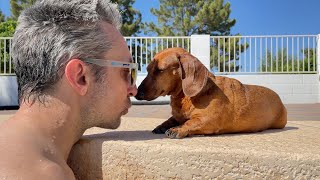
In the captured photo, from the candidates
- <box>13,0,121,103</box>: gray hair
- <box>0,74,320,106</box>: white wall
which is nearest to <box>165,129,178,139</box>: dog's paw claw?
<box>13,0,121,103</box>: gray hair

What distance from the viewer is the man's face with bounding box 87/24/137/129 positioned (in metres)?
1.32

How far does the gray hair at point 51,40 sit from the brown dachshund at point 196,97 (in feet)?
1.64

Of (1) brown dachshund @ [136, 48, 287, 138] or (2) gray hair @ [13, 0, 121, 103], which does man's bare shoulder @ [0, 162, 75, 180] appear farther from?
(1) brown dachshund @ [136, 48, 287, 138]

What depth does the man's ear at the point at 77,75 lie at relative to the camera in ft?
3.94

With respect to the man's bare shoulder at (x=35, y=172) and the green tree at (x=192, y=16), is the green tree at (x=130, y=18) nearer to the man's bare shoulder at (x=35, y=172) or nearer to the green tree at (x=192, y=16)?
the green tree at (x=192, y=16)

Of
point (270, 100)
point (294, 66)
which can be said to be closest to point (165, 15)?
point (294, 66)

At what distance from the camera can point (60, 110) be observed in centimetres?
127

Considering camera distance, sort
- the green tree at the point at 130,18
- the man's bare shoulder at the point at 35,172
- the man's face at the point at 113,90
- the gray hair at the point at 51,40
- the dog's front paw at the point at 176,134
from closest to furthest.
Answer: the man's bare shoulder at the point at 35,172, the gray hair at the point at 51,40, the man's face at the point at 113,90, the dog's front paw at the point at 176,134, the green tree at the point at 130,18

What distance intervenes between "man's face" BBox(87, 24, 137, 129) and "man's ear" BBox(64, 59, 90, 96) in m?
0.04

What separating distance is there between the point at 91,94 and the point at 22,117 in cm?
21

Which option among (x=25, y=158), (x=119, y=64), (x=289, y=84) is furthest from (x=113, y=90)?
(x=289, y=84)

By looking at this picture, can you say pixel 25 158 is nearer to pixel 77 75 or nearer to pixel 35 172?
pixel 35 172

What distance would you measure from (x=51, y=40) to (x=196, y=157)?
60cm

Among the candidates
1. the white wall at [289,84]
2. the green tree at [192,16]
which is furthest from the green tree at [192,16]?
the white wall at [289,84]
